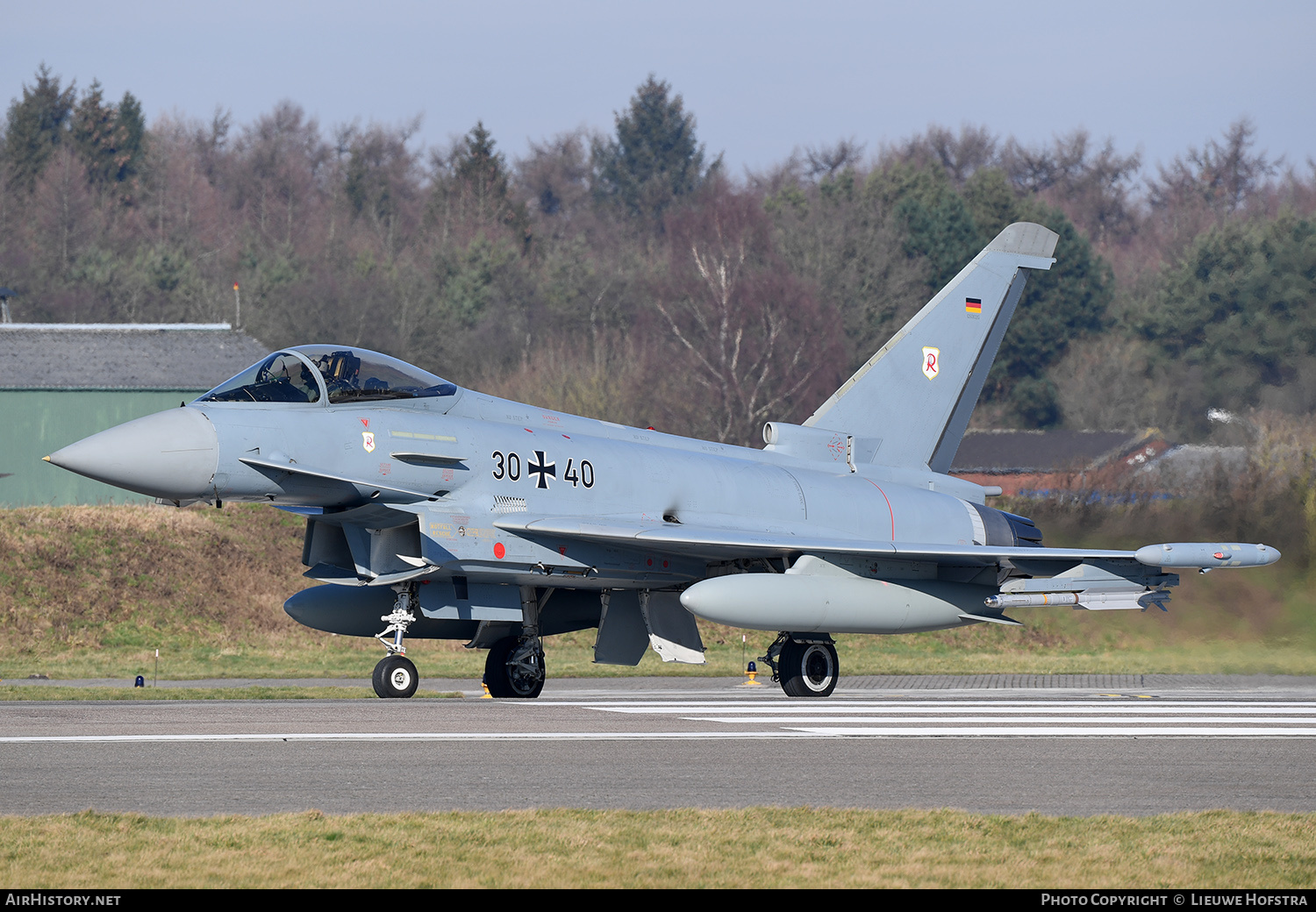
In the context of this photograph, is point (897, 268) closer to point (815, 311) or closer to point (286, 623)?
point (815, 311)

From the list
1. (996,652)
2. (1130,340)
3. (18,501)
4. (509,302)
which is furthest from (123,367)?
(1130,340)

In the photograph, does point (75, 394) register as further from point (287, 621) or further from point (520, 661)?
point (520, 661)

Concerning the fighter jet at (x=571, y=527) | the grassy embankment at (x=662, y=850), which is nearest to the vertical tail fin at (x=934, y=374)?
the fighter jet at (x=571, y=527)

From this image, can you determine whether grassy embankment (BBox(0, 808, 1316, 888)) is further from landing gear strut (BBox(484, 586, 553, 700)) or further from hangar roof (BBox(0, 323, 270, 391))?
hangar roof (BBox(0, 323, 270, 391))

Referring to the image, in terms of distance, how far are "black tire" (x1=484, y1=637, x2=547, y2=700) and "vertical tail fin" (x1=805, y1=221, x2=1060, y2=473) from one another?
5.09m

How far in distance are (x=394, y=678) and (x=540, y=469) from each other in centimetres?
251

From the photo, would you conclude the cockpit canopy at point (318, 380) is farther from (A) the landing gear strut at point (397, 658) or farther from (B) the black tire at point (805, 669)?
(B) the black tire at point (805, 669)

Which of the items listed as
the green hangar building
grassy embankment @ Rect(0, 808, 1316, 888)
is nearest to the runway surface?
grassy embankment @ Rect(0, 808, 1316, 888)

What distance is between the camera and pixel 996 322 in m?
19.5

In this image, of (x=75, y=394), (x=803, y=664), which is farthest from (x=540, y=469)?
(x=75, y=394)

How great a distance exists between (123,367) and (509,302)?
32705 mm

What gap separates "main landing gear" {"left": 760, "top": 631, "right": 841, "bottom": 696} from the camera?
1633 cm

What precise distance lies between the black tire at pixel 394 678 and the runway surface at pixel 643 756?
22 centimetres

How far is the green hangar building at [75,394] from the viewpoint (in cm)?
3794
